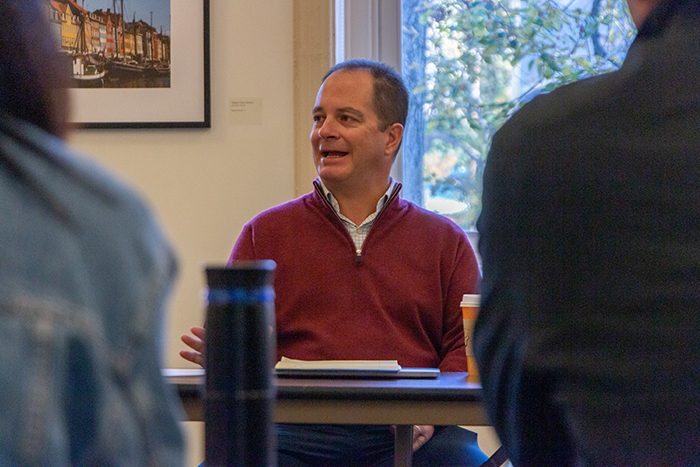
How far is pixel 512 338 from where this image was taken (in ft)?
2.61

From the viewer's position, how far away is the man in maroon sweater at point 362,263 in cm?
186

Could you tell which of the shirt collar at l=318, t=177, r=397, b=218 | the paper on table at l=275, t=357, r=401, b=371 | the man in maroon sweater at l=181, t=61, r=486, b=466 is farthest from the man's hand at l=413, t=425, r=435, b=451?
the shirt collar at l=318, t=177, r=397, b=218

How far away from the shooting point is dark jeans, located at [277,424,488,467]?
1.77 m

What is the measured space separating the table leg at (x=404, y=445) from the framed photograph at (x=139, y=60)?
1.72 m

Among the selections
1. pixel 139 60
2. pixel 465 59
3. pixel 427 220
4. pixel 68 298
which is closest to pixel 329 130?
pixel 427 220

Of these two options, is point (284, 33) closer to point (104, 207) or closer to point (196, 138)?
point (196, 138)

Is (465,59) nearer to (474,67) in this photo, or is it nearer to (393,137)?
(474,67)

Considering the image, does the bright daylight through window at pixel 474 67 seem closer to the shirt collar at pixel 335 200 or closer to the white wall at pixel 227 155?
the white wall at pixel 227 155

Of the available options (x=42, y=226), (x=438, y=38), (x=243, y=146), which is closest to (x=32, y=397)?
(x=42, y=226)

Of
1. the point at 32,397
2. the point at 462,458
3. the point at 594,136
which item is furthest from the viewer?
the point at 462,458

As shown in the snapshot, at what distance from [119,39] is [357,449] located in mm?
1934

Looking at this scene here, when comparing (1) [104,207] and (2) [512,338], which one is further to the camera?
(2) [512,338]

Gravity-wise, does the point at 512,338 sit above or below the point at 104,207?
below

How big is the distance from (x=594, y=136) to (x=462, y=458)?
3.97ft
